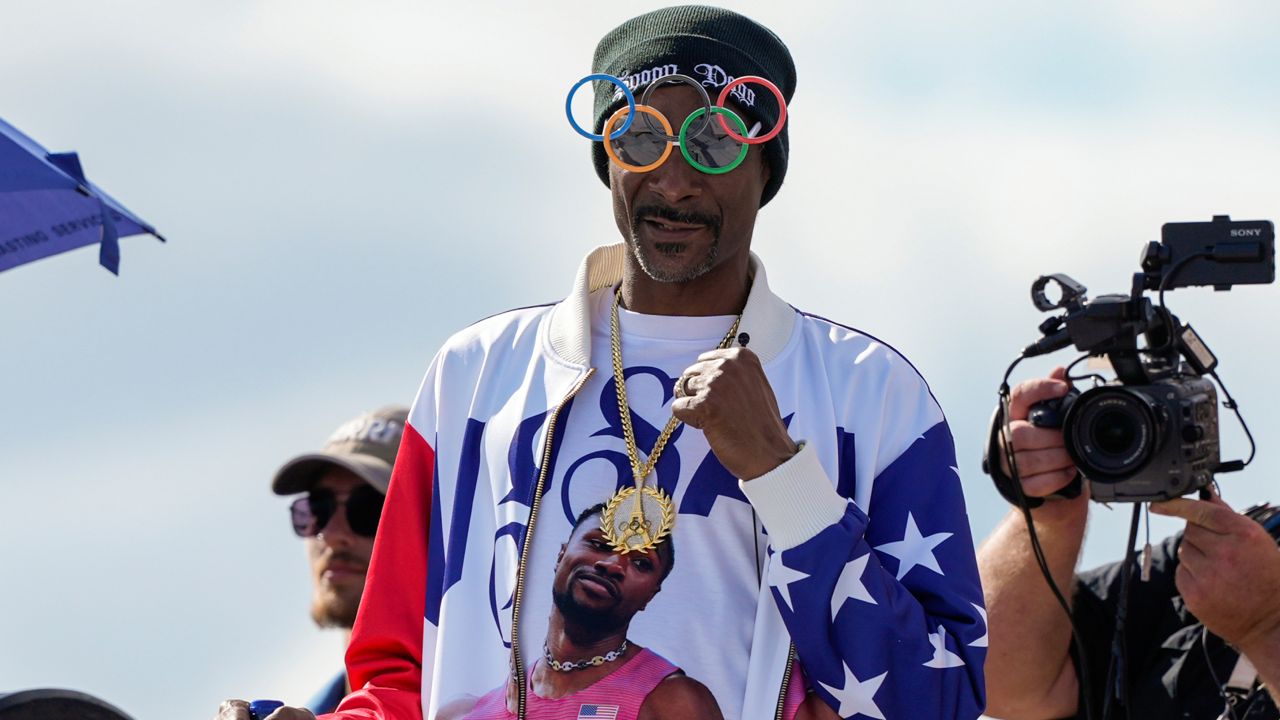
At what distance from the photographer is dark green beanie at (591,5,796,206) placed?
4547 millimetres

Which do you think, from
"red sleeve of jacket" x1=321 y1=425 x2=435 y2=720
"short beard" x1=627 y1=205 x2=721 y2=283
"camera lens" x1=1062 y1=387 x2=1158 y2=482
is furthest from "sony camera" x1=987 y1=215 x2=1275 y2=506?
"red sleeve of jacket" x1=321 y1=425 x2=435 y2=720

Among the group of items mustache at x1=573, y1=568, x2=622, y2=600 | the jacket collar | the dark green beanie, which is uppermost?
the dark green beanie

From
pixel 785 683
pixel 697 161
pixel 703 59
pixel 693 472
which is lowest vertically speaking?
pixel 785 683

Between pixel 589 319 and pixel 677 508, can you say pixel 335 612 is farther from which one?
pixel 677 508

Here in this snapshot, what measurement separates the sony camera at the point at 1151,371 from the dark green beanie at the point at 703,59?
0.88m

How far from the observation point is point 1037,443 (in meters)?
5.28

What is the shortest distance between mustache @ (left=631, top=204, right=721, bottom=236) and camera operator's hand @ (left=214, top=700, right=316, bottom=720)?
4.27ft

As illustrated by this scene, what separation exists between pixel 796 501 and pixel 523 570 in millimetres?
638

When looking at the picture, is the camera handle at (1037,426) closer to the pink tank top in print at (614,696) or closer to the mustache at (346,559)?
the pink tank top in print at (614,696)

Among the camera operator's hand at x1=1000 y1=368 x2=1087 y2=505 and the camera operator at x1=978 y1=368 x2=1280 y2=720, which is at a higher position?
the camera operator's hand at x1=1000 y1=368 x2=1087 y2=505

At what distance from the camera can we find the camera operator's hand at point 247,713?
4000 mm

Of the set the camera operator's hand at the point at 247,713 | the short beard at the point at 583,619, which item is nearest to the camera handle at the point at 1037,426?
the short beard at the point at 583,619

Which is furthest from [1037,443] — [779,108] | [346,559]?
[346,559]

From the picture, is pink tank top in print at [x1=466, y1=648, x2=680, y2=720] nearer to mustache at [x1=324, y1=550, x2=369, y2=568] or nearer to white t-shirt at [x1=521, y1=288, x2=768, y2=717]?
white t-shirt at [x1=521, y1=288, x2=768, y2=717]
